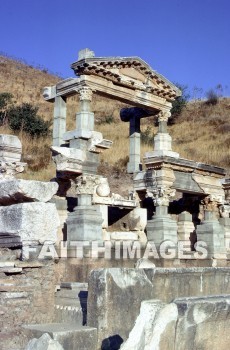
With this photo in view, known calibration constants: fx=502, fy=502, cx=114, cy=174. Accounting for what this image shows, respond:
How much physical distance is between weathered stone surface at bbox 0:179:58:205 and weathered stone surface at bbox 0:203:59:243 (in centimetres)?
11

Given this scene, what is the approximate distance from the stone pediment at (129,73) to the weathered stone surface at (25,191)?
829 centimetres

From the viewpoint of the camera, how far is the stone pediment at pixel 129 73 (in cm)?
1423

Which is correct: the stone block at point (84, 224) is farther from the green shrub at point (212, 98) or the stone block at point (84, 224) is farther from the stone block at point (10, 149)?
the green shrub at point (212, 98)

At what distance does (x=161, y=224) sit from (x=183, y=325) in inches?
403

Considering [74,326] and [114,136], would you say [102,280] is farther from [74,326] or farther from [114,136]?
[114,136]

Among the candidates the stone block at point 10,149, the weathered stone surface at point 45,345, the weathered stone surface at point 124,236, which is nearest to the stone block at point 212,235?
the weathered stone surface at point 124,236

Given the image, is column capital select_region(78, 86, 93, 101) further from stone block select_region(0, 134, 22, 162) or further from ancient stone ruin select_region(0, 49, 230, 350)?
stone block select_region(0, 134, 22, 162)

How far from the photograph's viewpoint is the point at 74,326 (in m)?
5.68

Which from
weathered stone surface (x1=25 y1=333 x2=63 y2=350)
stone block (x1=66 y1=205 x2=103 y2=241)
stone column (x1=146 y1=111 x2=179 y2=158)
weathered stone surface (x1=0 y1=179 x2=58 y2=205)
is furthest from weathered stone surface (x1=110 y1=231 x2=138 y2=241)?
weathered stone surface (x1=25 y1=333 x2=63 y2=350)

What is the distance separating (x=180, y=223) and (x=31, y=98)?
3354cm

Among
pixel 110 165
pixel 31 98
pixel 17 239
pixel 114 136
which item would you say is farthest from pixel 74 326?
pixel 31 98

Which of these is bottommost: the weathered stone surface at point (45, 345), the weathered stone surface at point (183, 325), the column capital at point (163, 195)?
the weathered stone surface at point (45, 345)

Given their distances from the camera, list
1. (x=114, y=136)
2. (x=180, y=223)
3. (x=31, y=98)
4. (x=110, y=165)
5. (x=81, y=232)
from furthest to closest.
Answer: (x=31, y=98) → (x=114, y=136) → (x=110, y=165) → (x=180, y=223) → (x=81, y=232)

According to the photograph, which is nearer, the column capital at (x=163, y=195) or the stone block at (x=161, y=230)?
the stone block at (x=161, y=230)
